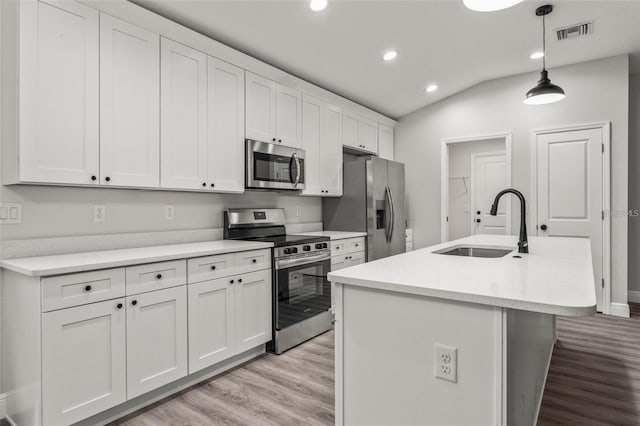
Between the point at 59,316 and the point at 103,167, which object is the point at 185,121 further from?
the point at 59,316

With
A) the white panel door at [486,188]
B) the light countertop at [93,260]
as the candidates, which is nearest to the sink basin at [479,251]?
the light countertop at [93,260]

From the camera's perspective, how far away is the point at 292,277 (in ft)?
10.1

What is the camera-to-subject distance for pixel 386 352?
1.44 metres

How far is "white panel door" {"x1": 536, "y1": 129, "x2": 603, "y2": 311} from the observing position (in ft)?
13.6

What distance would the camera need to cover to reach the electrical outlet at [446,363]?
1.27 m

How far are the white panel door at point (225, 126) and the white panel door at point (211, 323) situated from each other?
863 mm

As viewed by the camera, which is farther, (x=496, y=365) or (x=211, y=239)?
(x=211, y=239)

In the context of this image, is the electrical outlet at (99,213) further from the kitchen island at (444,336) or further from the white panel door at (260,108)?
the kitchen island at (444,336)

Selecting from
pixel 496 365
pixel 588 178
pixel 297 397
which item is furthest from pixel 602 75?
pixel 297 397

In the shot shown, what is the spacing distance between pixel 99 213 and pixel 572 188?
4899mm

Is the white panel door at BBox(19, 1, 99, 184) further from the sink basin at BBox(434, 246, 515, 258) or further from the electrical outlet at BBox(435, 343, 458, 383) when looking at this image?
the sink basin at BBox(434, 246, 515, 258)

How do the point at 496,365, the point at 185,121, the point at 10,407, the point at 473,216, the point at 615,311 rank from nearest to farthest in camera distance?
the point at 496,365 < the point at 10,407 < the point at 185,121 < the point at 615,311 < the point at 473,216

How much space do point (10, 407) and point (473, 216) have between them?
640cm

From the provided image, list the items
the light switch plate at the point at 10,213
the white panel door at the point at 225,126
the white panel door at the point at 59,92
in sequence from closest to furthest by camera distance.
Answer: the white panel door at the point at 59,92 < the light switch plate at the point at 10,213 < the white panel door at the point at 225,126
